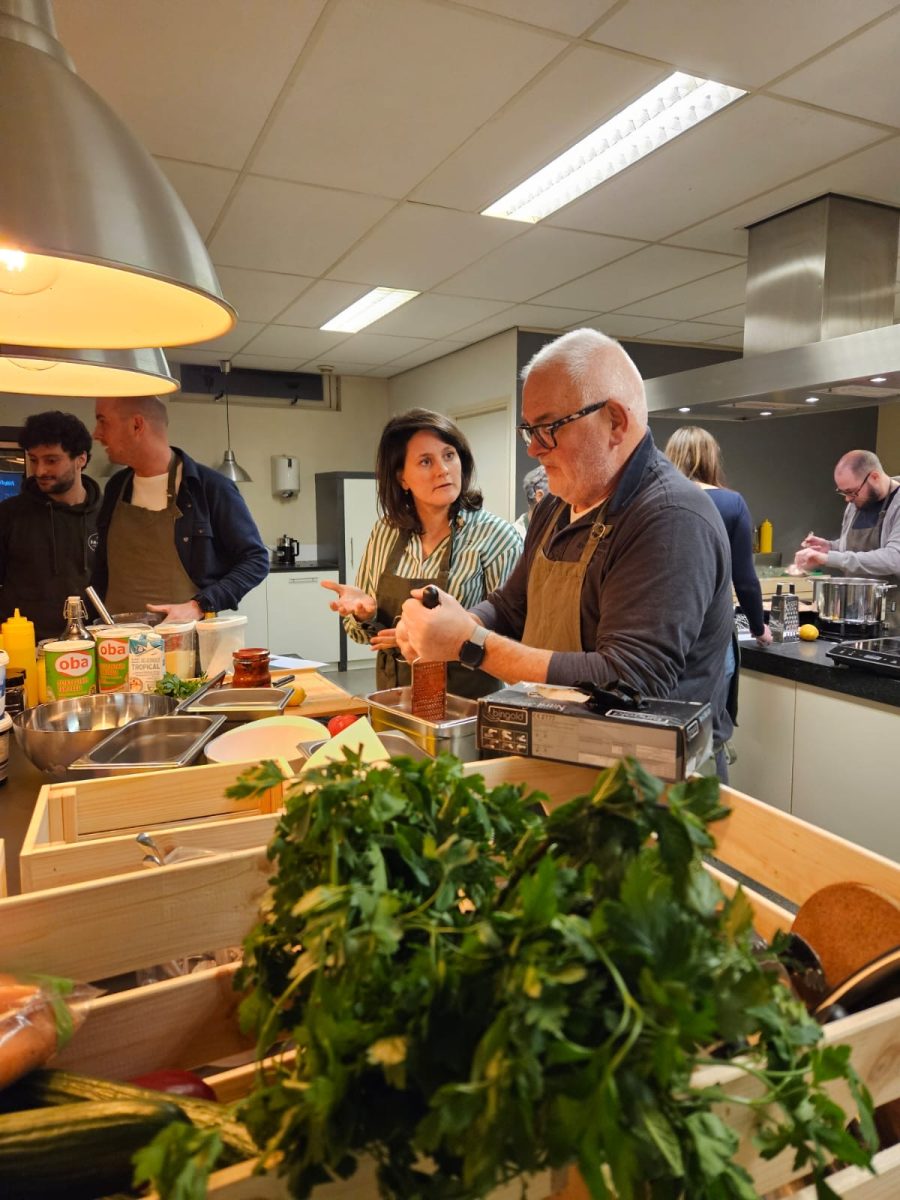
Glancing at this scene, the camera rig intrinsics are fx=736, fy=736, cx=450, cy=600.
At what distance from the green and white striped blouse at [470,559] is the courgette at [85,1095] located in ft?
5.61

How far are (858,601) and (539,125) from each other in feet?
7.06

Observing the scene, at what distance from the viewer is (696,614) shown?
1315 mm

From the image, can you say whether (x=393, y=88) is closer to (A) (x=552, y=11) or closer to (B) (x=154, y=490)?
(A) (x=552, y=11)

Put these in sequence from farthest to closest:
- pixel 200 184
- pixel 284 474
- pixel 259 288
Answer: pixel 284 474 < pixel 259 288 < pixel 200 184

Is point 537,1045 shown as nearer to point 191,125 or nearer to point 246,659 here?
point 246,659

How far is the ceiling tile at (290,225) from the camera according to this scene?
3049 mm

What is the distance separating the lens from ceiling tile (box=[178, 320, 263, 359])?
5.20 metres

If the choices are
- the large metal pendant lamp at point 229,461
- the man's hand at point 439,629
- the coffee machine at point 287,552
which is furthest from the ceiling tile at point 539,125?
the coffee machine at point 287,552

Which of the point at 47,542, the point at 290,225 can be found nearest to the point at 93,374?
the point at 47,542

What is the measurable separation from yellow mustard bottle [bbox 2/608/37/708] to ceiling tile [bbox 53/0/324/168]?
4.94ft

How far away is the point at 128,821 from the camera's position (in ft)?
3.34

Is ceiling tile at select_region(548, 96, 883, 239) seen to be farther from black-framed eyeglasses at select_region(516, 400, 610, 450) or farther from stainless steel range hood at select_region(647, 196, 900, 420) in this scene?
black-framed eyeglasses at select_region(516, 400, 610, 450)

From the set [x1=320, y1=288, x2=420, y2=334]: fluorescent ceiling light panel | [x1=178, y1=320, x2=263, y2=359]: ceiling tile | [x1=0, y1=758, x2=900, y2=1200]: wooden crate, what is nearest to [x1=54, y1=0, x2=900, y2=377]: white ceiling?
[x1=320, y1=288, x2=420, y2=334]: fluorescent ceiling light panel

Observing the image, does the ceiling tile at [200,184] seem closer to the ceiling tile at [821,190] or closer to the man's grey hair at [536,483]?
the man's grey hair at [536,483]
